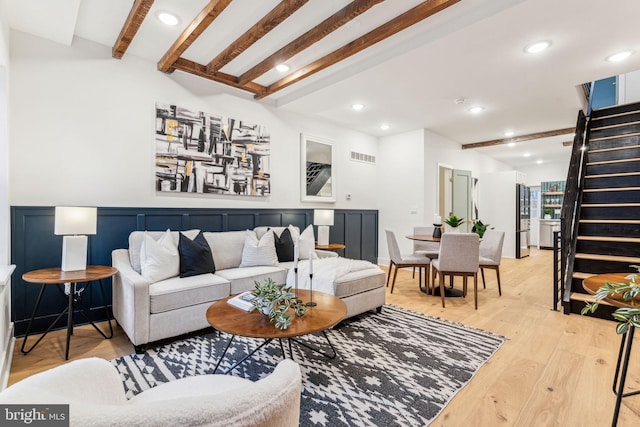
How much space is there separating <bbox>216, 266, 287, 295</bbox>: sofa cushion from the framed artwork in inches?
48.2

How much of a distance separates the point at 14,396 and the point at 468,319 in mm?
3547

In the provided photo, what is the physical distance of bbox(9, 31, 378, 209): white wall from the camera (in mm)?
2791

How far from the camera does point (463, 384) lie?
2.06 m

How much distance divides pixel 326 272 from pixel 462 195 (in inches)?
201

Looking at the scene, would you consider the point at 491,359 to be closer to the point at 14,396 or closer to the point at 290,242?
the point at 290,242

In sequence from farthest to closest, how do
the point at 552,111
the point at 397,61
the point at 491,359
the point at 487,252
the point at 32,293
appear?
the point at 552,111
the point at 487,252
the point at 397,61
the point at 32,293
the point at 491,359

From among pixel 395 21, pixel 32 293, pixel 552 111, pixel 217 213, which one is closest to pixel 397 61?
pixel 395 21

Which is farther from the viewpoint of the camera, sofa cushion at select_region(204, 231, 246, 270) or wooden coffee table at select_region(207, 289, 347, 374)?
sofa cushion at select_region(204, 231, 246, 270)

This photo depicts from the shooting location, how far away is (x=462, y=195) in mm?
6984

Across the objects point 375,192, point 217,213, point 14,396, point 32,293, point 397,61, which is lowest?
point 32,293

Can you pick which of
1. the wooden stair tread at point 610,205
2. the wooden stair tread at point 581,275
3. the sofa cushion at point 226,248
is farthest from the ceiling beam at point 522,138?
the sofa cushion at point 226,248

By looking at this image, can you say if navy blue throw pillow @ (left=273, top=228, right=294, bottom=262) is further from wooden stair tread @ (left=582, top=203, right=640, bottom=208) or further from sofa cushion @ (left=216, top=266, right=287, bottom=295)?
wooden stair tread @ (left=582, top=203, right=640, bottom=208)

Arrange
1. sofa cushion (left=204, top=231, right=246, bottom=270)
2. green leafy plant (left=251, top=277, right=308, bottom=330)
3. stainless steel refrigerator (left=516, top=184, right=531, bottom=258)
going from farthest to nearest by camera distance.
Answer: stainless steel refrigerator (left=516, top=184, right=531, bottom=258)
sofa cushion (left=204, top=231, right=246, bottom=270)
green leafy plant (left=251, top=277, right=308, bottom=330)

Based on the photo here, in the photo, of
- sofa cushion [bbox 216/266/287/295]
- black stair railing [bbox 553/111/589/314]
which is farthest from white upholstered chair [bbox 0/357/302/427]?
black stair railing [bbox 553/111/589/314]
